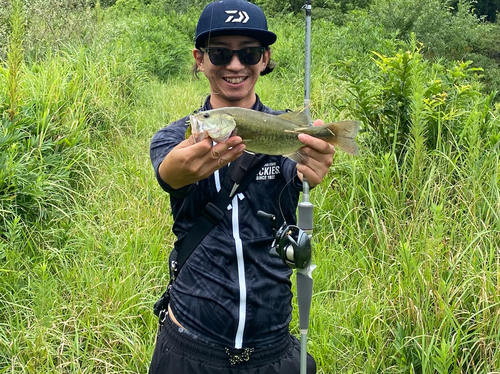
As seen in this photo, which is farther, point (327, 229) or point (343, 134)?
point (327, 229)

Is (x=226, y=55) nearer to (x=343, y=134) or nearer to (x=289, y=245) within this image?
(x=343, y=134)

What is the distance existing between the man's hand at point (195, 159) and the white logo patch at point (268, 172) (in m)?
0.24

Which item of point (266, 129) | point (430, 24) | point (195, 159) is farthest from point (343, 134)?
point (430, 24)

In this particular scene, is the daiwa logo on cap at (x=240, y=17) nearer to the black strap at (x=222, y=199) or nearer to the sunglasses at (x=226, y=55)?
the sunglasses at (x=226, y=55)

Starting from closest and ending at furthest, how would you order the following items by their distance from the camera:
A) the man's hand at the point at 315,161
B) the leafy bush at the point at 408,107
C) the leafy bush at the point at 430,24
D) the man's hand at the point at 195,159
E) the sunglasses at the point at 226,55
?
the man's hand at the point at 195,159, the man's hand at the point at 315,161, the sunglasses at the point at 226,55, the leafy bush at the point at 408,107, the leafy bush at the point at 430,24

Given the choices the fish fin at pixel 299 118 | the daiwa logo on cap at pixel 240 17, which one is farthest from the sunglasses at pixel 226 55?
the fish fin at pixel 299 118

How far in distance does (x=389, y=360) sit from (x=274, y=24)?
13.9 meters

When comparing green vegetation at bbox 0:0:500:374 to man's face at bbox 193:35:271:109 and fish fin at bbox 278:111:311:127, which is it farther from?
man's face at bbox 193:35:271:109

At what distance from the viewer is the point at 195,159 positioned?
148cm

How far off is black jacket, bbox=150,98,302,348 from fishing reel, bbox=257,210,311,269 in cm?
6

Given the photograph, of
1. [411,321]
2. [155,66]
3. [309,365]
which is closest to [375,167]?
[411,321]

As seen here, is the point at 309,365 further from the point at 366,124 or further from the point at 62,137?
the point at 62,137

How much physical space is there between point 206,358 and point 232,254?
0.37m

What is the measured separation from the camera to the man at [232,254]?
1688mm
